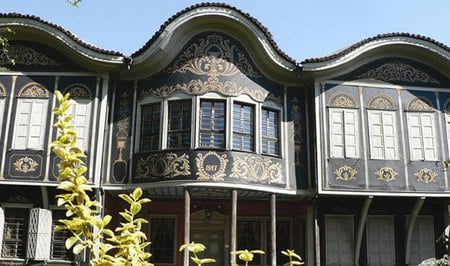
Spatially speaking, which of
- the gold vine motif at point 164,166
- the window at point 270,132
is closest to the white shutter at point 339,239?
the window at point 270,132

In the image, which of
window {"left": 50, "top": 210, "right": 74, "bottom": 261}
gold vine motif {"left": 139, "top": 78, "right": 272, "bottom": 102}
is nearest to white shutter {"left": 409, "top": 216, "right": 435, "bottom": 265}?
gold vine motif {"left": 139, "top": 78, "right": 272, "bottom": 102}

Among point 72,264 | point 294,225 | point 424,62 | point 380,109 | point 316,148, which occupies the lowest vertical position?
point 72,264

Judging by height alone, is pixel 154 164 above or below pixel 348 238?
above

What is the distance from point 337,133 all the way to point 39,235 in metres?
8.27

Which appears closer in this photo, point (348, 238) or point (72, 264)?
point (72, 264)

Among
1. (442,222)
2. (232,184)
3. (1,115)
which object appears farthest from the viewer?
(442,222)

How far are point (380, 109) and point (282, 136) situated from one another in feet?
9.44

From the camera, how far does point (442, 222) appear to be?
47.0 ft

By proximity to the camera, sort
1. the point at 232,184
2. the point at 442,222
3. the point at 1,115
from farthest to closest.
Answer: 1. the point at 442,222
2. the point at 1,115
3. the point at 232,184

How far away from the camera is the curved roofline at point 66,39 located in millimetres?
13297

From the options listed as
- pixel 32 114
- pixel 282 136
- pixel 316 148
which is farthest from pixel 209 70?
pixel 32 114

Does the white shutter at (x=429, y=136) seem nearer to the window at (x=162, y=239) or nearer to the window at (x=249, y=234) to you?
A: the window at (x=249, y=234)

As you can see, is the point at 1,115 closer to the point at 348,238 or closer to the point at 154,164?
the point at 154,164

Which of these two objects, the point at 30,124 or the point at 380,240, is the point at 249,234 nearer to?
the point at 380,240
